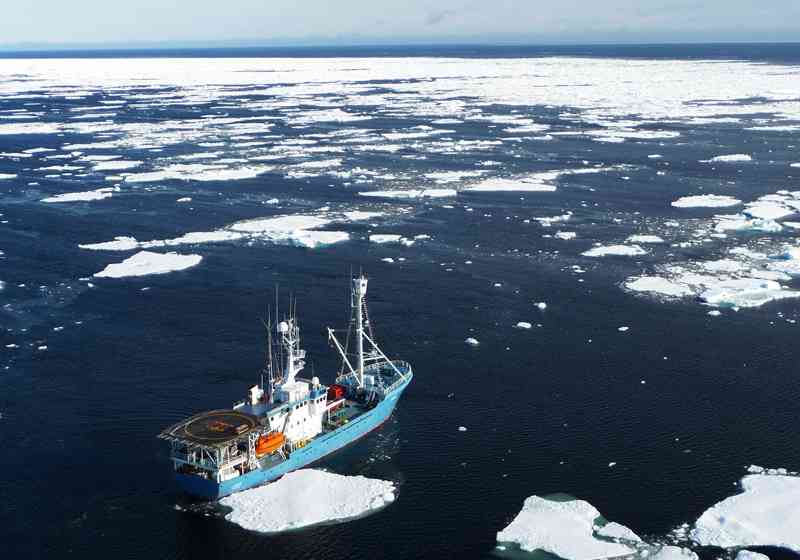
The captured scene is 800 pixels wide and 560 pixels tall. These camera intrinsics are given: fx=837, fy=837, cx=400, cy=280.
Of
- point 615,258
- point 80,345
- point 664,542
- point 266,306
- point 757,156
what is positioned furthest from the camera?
point 757,156

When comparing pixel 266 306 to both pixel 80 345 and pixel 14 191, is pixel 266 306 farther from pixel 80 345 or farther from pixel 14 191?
pixel 14 191

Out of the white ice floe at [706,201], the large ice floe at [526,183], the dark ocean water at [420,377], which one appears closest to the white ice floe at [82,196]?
the dark ocean water at [420,377]

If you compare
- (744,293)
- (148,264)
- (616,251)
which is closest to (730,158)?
(616,251)

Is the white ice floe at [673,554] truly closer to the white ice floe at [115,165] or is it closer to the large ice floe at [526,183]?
the large ice floe at [526,183]

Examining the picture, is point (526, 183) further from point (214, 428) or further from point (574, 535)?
point (574, 535)

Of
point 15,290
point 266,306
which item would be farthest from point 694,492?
point 15,290

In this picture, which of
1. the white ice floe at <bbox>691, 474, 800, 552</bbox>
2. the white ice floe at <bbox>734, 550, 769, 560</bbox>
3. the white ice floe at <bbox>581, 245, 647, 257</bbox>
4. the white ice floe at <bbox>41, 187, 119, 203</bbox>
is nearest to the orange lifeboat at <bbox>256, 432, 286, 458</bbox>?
the white ice floe at <bbox>691, 474, 800, 552</bbox>
